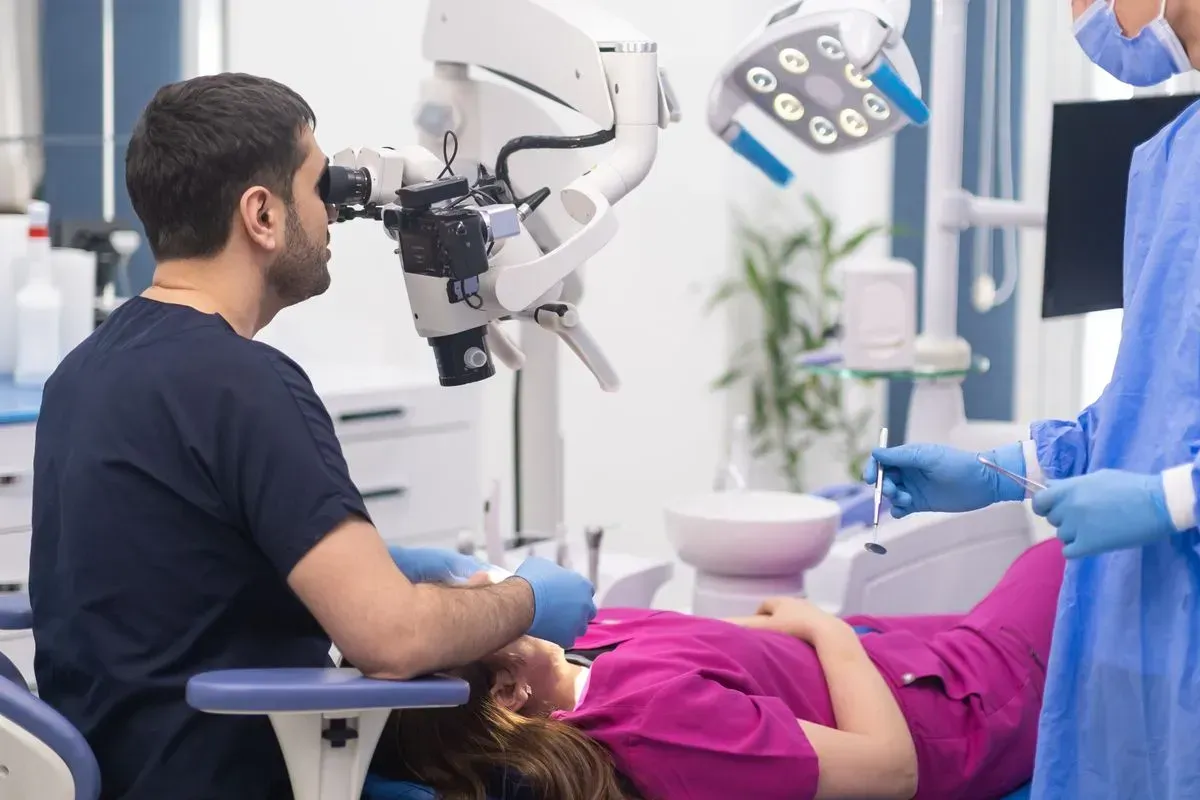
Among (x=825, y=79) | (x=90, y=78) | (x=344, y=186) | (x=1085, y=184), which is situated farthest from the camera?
(x=90, y=78)

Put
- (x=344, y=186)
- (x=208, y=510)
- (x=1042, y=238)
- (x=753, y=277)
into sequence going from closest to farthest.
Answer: (x=208, y=510)
(x=344, y=186)
(x=1042, y=238)
(x=753, y=277)

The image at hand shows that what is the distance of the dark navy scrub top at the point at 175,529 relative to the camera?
1456 millimetres

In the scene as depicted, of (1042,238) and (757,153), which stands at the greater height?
(757,153)

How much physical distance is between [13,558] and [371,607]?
4.39 ft

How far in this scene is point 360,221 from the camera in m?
3.46

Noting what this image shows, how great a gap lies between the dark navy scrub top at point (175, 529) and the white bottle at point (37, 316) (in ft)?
4.13

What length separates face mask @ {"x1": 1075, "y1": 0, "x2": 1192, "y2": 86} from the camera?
1.59 m

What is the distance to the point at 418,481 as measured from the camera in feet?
10.1

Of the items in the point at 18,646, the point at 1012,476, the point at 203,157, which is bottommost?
the point at 18,646

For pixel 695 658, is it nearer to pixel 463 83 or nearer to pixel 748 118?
pixel 463 83

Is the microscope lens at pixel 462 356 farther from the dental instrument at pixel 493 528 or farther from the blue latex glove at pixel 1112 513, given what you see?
the blue latex glove at pixel 1112 513

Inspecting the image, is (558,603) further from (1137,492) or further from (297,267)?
(1137,492)

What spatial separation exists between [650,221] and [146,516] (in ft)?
8.66

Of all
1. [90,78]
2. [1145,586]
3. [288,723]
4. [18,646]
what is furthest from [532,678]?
[90,78]
